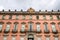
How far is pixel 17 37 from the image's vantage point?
2900 centimetres

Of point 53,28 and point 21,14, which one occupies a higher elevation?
point 21,14

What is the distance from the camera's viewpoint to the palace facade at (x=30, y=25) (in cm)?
2914

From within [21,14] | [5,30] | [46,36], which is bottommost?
[46,36]

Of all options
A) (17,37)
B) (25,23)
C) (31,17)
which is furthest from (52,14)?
(17,37)

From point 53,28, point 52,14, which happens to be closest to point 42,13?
point 52,14

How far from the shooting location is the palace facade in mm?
29141

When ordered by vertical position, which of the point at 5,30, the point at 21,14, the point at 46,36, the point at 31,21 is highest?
the point at 21,14

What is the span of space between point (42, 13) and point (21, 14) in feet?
20.7

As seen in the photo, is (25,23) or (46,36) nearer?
(46,36)

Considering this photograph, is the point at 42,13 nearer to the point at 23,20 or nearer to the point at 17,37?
the point at 23,20

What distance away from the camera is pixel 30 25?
30.9m

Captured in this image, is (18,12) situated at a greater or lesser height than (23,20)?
greater

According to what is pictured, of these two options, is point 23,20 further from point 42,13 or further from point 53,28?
point 53,28

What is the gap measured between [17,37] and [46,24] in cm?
897
